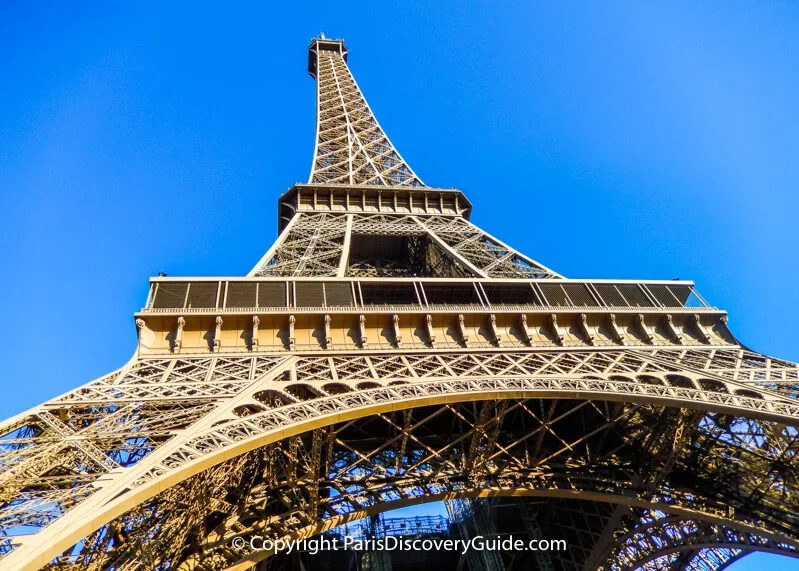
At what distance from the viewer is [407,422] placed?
1515cm

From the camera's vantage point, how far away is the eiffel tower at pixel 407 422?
10.7m

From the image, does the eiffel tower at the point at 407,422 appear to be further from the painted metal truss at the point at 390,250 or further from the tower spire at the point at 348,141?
the tower spire at the point at 348,141

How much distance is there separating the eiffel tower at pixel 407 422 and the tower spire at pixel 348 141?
42.7 ft

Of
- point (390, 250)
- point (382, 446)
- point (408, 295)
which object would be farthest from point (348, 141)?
point (382, 446)

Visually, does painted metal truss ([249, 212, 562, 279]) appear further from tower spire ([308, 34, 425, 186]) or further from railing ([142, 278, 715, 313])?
tower spire ([308, 34, 425, 186])

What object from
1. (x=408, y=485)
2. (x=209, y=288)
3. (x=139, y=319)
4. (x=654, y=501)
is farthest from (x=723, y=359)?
(x=139, y=319)

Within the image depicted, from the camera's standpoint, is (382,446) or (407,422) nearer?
(407,422)

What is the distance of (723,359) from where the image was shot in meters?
17.0

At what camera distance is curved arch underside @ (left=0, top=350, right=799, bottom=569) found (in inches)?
412

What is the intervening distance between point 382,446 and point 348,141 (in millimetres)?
26698

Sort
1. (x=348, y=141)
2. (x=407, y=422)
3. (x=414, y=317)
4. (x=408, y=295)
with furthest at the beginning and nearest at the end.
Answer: (x=348, y=141), (x=408, y=295), (x=414, y=317), (x=407, y=422)

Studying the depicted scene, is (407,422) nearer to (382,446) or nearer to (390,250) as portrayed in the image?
(382,446)

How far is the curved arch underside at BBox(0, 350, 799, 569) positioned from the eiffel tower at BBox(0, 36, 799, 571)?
0.17 feet

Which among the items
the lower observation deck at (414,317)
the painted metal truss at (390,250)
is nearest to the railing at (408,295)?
the lower observation deck at (414,317)
